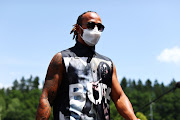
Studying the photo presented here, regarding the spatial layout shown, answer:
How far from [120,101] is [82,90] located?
800 mm

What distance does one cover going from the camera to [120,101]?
16.6 feet

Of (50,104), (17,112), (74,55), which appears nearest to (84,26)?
(74,55)

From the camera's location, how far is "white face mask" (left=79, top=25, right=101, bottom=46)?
4840mm

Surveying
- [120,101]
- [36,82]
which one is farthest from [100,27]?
[36,82]

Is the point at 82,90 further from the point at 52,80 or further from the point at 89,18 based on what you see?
the point at 89,18

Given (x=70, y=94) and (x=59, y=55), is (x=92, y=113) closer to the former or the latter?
(x=70, y=94)

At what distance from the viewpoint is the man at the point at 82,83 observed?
4.60 metres

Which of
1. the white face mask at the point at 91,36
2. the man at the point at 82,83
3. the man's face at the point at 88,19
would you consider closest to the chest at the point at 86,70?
the man at the point at 82,83

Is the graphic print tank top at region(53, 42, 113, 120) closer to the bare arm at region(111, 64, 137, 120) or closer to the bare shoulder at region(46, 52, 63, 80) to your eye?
the bare shoulder at region(46, 52, 63, 80)

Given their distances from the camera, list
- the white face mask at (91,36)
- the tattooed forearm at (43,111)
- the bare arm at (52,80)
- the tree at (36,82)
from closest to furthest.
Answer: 1. the tattooed forearm at (43,111)
2. the bare arm at (52,80)
3. the white face mask at (91,36)
4. the tree at (36,82)

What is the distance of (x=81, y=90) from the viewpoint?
4.65m

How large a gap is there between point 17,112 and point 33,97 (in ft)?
A: 27.9

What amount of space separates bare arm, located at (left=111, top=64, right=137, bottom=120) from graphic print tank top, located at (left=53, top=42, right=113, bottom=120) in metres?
0.22

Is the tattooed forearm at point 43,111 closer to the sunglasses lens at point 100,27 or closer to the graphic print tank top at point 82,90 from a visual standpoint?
the graphic print tank top at point 82,90
